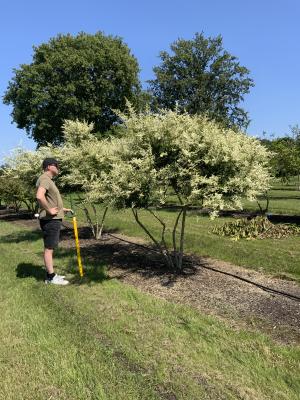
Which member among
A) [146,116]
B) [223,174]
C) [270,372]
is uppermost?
[146,116]

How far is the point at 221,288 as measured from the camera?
6.86m

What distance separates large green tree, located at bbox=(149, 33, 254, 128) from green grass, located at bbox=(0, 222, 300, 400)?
107ft

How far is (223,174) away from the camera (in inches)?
281

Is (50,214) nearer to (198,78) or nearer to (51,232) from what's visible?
(51,232)

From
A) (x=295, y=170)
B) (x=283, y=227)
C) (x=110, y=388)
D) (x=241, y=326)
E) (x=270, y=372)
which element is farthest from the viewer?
(x=295, y=170)

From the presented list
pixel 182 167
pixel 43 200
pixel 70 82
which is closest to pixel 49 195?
pixel 43 200

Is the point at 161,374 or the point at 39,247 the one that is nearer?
the point at 161,374

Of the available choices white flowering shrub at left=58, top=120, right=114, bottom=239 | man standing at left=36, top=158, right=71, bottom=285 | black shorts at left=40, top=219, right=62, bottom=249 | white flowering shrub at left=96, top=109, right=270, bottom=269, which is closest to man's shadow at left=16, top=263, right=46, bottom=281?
man standing at left=36, top=158, right=71, bottom=285

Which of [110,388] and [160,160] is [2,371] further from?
[160,160]

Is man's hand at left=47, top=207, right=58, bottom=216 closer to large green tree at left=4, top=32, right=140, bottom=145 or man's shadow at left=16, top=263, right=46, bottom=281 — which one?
man's shadow at left=16, top=263, right=46, bottom=281

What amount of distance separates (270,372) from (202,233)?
8369mm

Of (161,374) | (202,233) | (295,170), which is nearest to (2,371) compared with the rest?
(161,374)

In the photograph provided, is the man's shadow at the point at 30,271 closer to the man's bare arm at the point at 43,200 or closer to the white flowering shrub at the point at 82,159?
the man's bare arm at the point at 43,200

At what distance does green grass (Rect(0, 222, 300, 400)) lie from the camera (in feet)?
12.8
